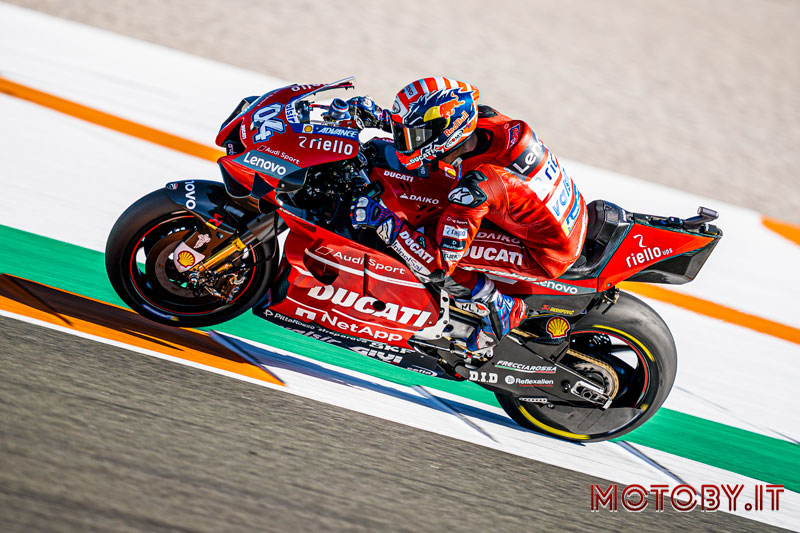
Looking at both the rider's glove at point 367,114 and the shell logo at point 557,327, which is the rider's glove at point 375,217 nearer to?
the rider's glove at point 367,114

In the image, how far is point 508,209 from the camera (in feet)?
13.3

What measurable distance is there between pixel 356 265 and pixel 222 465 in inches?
48.4

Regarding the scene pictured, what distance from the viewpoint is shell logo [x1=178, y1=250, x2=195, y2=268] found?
4215mm

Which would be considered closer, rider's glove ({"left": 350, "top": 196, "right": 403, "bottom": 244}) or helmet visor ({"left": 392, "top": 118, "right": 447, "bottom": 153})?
helmet visor ({"left": 392, "top": 118, "right": 447, "bottom": 153})

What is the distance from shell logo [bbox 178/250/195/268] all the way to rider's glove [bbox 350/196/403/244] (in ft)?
2.97

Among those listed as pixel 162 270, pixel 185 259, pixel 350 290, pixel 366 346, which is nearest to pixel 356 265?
pixel 350 290

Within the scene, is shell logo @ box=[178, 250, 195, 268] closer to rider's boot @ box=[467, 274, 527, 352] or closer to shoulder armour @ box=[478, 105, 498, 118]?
rider's boot @ box=[467, 274, 527, 352]

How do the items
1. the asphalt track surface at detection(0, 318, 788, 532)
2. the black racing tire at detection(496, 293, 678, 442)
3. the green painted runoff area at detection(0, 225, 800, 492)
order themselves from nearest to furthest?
the asphalt track surface at detection(0, 318, 788, 532), the black racing tire at detection(496, 293, 678, 442), the green painted runoff area at detection(0, 225, 800, 492)

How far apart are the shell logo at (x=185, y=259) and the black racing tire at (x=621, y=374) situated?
1985 millimetres

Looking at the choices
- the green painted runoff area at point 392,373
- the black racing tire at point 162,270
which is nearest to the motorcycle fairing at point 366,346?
the black racing tire at point 162,270

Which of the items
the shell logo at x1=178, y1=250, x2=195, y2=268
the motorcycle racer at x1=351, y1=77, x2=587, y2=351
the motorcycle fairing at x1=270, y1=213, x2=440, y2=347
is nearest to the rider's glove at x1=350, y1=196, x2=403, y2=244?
the motorcycle racer at x1=351, y1=77, x2=587, y2=351

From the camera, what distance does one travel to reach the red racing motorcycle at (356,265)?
4.03 meters

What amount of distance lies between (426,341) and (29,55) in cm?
540

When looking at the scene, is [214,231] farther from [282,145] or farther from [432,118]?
[432,118]
